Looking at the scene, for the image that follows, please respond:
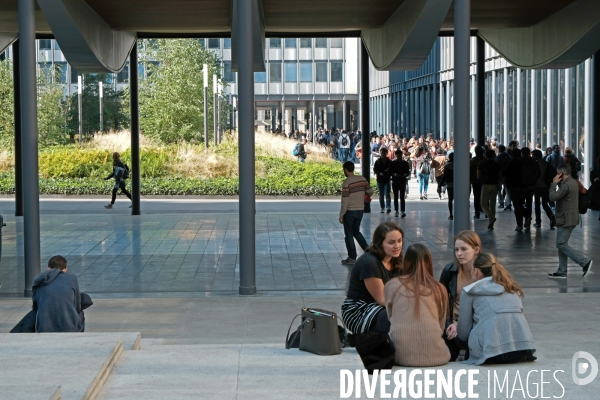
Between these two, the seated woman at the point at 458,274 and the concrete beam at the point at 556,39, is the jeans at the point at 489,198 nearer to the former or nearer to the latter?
the concrete beam at the point at 556,39

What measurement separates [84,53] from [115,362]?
446 inches

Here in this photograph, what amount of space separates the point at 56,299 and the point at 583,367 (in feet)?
14.5

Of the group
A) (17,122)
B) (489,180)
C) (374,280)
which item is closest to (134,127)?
(17,122)

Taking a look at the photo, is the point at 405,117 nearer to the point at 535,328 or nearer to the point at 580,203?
the point at 580,203

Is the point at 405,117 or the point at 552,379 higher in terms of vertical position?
the point at 405,117

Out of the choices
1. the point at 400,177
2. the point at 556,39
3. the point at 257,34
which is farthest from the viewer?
the point at 400,177

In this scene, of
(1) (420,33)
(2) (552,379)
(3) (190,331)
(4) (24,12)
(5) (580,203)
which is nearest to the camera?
(2) (552,379)

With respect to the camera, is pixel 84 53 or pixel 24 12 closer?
pixel 24 12

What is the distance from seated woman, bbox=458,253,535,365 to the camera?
7285 millimetres

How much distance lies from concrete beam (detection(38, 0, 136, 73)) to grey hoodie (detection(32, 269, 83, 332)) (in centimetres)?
726

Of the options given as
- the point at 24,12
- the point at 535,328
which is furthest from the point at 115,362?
the point at 24,12

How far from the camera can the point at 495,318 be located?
7281mm

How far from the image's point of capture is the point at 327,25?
2150cm

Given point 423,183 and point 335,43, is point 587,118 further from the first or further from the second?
point 335,43
